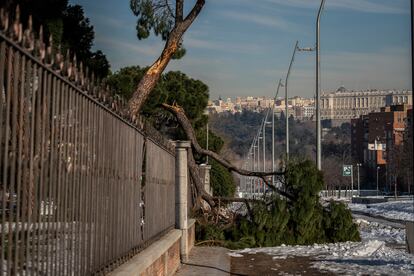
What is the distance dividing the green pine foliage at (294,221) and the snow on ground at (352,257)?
66 cm

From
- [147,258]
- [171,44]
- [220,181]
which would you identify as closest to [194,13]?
[171,44]

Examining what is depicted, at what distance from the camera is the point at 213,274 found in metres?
13.2

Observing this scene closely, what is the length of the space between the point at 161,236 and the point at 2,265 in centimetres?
831

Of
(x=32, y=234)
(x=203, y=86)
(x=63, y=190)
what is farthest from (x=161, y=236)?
(x=203, y=86)

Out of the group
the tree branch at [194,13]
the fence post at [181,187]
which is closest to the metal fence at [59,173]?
the fence post at [181,187]

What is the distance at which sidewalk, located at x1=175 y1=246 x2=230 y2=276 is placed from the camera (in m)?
13.4

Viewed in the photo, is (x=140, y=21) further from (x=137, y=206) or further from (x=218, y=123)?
(x=218, y=123)

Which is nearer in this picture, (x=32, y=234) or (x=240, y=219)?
(x=32, y=234)

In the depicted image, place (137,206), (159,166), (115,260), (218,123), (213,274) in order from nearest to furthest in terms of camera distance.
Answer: (115,260) → (137,206) → (159,166) → (213,274) → (218,123)

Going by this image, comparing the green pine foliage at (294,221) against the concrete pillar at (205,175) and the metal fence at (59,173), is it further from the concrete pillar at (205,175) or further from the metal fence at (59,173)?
the metal fence at (59,173)

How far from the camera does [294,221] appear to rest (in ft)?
65.6

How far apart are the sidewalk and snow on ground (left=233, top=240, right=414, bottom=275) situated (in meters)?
0.69

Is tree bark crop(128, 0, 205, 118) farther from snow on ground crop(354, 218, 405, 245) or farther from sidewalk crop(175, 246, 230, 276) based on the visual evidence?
snow on ground crop(354, 218, 405, 245)

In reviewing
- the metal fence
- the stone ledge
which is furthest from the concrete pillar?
the metal fence
